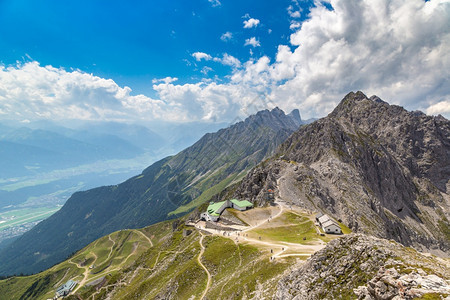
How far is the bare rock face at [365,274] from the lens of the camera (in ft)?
61.9

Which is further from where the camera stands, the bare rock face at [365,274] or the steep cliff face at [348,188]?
the steep cliff face at [348,188]

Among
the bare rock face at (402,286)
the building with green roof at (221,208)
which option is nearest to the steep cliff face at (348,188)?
the building with green roof at (221,208)

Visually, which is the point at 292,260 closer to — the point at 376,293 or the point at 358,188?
the point at 376,293

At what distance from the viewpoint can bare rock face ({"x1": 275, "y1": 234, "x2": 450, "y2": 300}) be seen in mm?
18875

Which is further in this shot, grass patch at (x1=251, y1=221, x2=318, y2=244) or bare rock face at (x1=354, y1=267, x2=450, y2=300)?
grass patch at (x1=251, y1=221, x2=318, y2=244)

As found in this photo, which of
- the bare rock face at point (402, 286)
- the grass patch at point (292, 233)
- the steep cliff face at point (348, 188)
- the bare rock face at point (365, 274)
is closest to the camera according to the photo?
the bare rock face at point (402, 286)

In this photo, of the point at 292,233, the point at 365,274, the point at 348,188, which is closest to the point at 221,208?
the point at 292,233

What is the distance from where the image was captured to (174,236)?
122375 millimetres

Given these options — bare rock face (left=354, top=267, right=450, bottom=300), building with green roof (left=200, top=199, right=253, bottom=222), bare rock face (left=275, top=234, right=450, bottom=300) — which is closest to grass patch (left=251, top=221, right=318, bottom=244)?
building with green roof (left=200, top=199, right=253, bottom=222)

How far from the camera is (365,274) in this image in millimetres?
24891

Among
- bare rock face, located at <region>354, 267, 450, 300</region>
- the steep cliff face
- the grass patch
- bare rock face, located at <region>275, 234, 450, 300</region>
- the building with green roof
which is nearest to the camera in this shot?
bare rock face, located at <region>354, 267, 450, 300</region>

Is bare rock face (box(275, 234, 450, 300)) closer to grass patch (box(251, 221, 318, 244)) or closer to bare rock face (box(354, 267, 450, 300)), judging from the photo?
bare rock face (box(354, 267, 450, 300))

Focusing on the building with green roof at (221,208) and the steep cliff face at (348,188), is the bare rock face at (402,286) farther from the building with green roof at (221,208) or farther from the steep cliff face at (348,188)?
the steep cliff face at (348,188)

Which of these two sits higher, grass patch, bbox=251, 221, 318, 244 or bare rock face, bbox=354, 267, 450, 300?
bare rock face, bbox=354, 267, 450, 300
